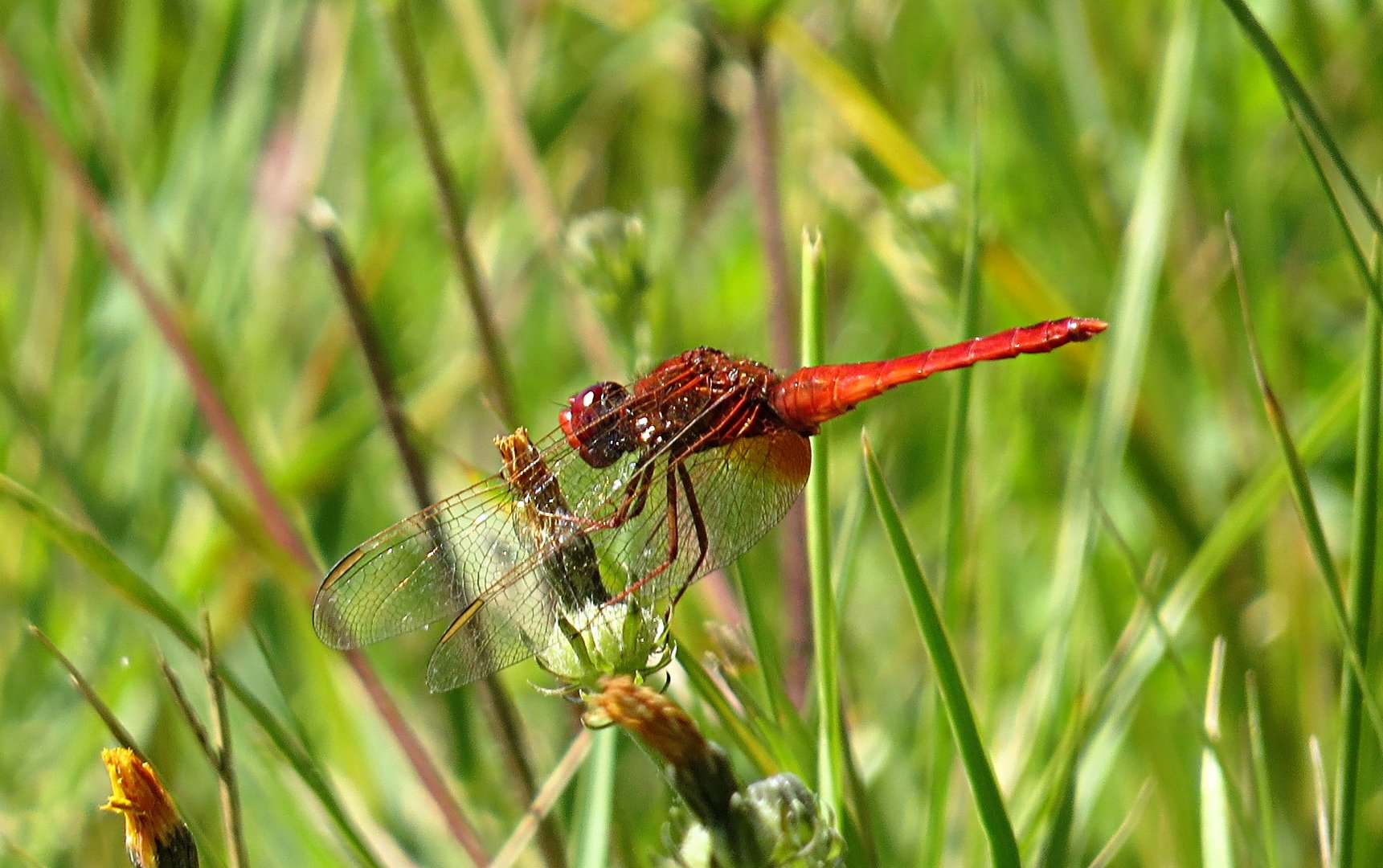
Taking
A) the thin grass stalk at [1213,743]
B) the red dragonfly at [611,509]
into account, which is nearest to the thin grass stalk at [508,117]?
the red dragonfly at [611,509]

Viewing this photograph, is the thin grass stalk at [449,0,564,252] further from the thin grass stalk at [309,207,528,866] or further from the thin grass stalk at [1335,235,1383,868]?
the thin grass stalk at [1335,235,1383,868]

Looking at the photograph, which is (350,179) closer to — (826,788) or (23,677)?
(23,677)

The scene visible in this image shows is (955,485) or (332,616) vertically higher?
(332,616)

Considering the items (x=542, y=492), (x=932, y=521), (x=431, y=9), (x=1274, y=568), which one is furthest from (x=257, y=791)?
(x=431, y=9)

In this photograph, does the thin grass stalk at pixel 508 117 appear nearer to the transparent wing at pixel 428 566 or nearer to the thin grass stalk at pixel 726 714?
the transparent wing at pixel 428 566

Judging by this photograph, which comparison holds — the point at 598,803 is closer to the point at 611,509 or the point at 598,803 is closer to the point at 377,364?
the point at 611,509

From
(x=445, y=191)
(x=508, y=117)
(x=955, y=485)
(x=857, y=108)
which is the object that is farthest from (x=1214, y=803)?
(x=508, y=117)
